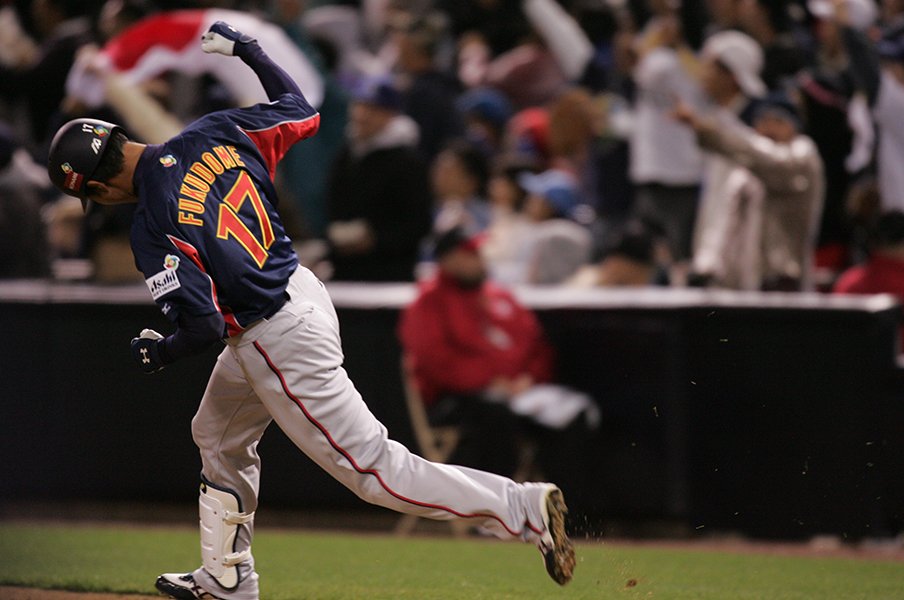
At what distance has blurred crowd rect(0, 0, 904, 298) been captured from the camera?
8914mm

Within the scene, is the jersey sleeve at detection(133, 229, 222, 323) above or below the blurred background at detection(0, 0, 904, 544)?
above

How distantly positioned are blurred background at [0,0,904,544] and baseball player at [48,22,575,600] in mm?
3203

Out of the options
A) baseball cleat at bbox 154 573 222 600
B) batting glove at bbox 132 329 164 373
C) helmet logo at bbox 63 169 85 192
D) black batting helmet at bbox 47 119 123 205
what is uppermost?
black batting helmet at bbox 47 119 123 205

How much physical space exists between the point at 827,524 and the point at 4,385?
523 centimetres

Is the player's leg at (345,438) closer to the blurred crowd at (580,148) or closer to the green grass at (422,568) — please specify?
the green grass at (422,568)

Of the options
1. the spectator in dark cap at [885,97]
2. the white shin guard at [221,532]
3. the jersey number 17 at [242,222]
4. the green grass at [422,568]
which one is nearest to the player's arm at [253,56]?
the jersey number 17 at [242,222]

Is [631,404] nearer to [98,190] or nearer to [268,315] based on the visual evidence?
[268,315]

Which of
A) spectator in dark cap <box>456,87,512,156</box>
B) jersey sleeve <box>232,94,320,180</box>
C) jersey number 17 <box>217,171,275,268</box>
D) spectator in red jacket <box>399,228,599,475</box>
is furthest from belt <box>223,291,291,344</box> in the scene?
spectator in dark cap <box>456,87,512,156</box>

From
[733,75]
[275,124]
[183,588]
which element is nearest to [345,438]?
[183,588]

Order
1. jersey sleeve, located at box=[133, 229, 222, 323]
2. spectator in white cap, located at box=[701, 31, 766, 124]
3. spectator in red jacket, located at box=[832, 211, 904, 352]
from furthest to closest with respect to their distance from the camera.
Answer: spectator in white cap, located at box=[701, 31, 766, 124] < spectator in red jacket, located at box=[832, 211, 904, 352] < jersey sleeve, located at box=[133, 229, 222, 323]

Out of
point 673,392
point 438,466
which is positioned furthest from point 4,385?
point 438,466

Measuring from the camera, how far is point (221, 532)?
18.4 feet

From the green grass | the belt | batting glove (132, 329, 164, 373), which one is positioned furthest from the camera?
the green grass

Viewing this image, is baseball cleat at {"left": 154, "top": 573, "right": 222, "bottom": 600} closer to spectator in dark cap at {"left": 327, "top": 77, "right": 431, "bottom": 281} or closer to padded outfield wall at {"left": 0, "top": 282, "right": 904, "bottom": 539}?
padded outfield wall at {"left": 0, "top": 282, "right": 904, "bottom": 539}
